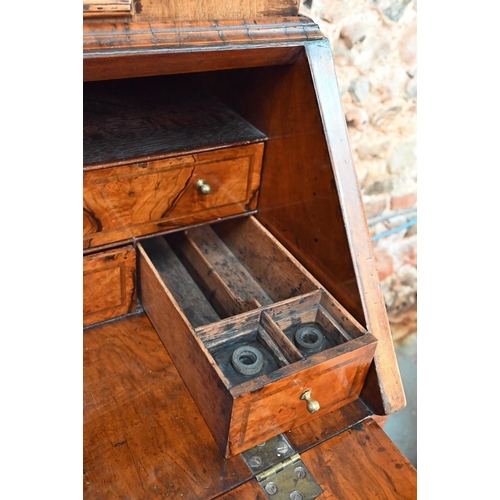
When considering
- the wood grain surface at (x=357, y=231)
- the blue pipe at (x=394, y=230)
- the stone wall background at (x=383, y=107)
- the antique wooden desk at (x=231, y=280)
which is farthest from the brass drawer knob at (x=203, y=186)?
the blue pipe at (x=394, y=230)

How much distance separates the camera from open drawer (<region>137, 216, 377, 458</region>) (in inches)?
32.8

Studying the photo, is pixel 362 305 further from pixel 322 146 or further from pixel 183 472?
pixel 183 472

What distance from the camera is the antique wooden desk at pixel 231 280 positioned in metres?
0.82

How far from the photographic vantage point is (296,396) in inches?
34.0

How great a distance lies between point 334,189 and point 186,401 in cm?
50

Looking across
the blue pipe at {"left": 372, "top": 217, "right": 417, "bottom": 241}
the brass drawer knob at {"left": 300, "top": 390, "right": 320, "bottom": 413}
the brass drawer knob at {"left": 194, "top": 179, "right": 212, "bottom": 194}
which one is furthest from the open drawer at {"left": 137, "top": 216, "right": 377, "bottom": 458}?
the blue pipe at {"left": 372, "top": 217, "right": 417, "bottom": 241}

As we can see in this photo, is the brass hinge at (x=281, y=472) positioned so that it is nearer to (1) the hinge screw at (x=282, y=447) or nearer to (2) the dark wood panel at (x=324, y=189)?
(1) the hinge screw at (x=282, y=447)

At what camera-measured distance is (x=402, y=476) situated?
2.82ft

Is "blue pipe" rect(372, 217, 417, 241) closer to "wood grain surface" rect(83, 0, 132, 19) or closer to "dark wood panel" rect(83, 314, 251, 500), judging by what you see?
"dark wood panel" rect(83, 314, 251, 500)

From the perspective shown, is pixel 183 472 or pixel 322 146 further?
pixel 322 146

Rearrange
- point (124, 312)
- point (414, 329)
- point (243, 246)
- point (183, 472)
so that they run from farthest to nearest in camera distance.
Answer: point (414, 329), point (243, 246), point (124, 312), point (183, 472)

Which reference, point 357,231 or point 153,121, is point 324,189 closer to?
point 357,231

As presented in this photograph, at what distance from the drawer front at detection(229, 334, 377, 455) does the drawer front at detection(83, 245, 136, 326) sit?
1.42ft

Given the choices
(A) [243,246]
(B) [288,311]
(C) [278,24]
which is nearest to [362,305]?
(B) [288,311]
